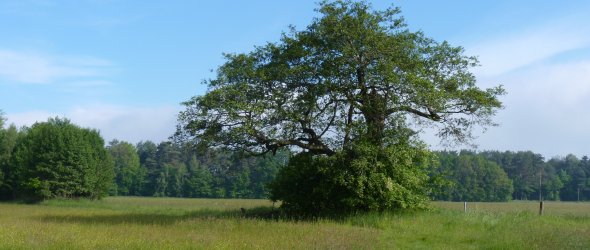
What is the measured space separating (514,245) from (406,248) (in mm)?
3055

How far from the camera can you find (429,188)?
89.9ft

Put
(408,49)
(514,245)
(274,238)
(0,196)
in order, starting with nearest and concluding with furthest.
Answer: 1. (514,245)
2. (274,238)
3. (408,49)
4. (0,196)

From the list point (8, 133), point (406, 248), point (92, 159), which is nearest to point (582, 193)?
point (92, 159)

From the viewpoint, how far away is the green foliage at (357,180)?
23812 millimetres

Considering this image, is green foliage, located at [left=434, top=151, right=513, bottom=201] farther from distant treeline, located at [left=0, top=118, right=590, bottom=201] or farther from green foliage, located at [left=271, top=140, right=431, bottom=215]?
green foliage, located at [left=271, top=140, right=431, bottom=215]

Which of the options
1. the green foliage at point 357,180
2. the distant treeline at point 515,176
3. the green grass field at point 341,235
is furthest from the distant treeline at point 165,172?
the green grass field at point 341,235

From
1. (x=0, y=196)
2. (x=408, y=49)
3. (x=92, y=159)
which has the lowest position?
(x=0, y=196)

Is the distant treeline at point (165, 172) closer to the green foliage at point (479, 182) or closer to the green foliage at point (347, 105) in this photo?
the green foliage at point (479, 182)

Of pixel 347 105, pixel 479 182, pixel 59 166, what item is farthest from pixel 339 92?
pixel 479 182

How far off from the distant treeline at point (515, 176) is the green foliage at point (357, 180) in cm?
7301

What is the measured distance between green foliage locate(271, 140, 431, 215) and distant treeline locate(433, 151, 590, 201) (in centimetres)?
7301

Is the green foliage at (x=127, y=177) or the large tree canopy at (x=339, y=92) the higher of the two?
the large tree canopy at (x=339, y=92)

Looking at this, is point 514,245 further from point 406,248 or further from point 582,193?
point 582,193

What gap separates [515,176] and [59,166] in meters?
102
